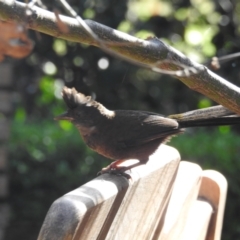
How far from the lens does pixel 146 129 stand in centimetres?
366

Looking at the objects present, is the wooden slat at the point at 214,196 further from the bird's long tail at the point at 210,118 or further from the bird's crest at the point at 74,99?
the bird's crest at the point at 74,99

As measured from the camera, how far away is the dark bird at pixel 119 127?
3.52 metres

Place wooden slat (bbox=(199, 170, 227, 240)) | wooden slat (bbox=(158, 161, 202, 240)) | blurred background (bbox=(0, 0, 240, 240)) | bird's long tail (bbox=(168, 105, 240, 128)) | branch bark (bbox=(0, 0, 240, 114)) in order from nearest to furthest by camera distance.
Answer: branch bark (bbox=(0, 0, 240, 114)) < wooden slat (bbox=(158, 161, 202, 240)) < bird's long tail (bbox=(168, 105, 240, 128)) < wooden slat (bbox=(199, 170, 227, 240)) < blurred background (bbox=(0, 0, 240, 240))

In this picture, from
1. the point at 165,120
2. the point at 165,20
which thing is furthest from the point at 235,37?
the point at 165,120

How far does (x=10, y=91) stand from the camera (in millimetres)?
5707

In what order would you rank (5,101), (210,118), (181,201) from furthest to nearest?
1. (5,101)
2. (210,118)
3. (181,201)

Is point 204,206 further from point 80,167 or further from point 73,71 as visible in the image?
point 80,167

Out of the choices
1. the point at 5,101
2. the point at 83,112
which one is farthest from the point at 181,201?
the point at 5,101

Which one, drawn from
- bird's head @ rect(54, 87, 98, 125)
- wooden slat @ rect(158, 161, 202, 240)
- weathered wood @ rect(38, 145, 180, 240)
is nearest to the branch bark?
weathered wood @ rect(38, 145, 180, 240)

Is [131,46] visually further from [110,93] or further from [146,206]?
[110,93]

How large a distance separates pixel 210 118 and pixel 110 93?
2657 mm

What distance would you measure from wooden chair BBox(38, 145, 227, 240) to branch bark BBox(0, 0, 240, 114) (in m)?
0.36

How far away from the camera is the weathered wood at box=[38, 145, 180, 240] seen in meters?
1.43

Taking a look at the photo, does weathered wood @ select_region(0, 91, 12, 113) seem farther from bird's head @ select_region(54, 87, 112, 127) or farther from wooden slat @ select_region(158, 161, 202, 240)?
wooden slat @ select_region(158, 161, 202, 240)
